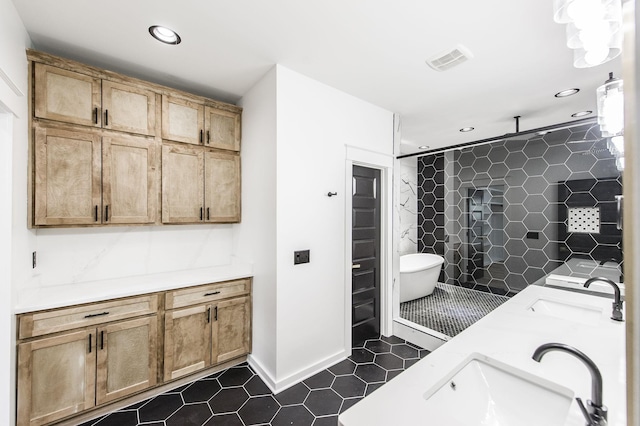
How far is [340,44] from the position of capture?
1.91 metres

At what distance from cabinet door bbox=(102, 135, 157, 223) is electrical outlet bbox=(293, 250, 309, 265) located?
127cm

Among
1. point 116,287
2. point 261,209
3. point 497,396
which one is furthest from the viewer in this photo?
point 261,209

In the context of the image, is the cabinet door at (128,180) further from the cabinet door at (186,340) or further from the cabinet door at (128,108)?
the cabinet door at (186,340)

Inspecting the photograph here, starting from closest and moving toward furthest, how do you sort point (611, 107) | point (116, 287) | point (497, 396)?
point (497, 396) → point (611, 107) → point (116, 287)

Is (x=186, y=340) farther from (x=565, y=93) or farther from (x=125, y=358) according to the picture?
(x=565, y=93)

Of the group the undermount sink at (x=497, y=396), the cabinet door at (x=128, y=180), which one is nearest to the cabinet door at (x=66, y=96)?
the cabinet door at (x=128, y=180)

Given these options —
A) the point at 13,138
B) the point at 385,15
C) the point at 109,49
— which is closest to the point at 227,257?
A: the point at 13,138

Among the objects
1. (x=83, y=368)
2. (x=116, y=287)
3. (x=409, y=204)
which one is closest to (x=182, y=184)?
(x=116, y=287)

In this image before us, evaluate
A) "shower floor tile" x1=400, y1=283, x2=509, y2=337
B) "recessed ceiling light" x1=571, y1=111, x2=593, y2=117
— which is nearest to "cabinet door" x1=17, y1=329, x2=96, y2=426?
"shower floor tile" x1=400, y1=283, x2=509, y2=337

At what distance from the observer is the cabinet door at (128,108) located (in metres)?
2.10

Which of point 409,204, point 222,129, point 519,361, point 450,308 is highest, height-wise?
point 222,129

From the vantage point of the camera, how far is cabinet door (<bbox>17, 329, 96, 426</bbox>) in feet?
5.37

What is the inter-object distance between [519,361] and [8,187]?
2.77 m

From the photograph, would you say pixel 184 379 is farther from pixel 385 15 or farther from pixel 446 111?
pixel 446 111
